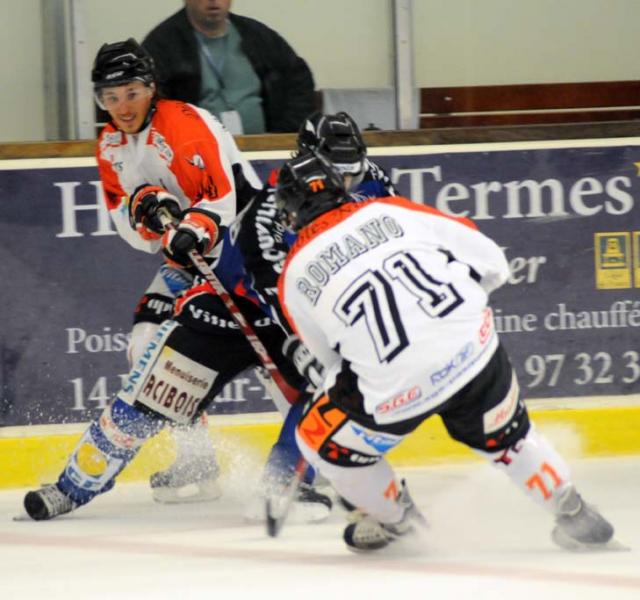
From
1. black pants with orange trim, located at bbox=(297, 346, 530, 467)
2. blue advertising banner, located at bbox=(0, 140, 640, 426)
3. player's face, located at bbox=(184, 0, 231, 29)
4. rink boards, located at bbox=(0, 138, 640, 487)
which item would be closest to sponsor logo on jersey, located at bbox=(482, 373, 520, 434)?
black pants with orange trim, located at bbox=(297, 346, 530, 467)

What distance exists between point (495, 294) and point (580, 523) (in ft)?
6.06

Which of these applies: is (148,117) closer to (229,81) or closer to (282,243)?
(282,243)

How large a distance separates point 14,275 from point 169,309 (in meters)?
0.71

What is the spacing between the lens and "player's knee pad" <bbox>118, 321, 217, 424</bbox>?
4.37m

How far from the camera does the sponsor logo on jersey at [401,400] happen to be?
3.37 metres

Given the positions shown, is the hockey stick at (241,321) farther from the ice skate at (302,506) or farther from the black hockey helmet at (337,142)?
the black hockey helmet at (337,142)

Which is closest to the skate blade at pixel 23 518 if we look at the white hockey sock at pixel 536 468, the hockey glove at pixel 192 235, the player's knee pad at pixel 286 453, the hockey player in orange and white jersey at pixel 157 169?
the hockey player in orange and white jersey at pixel 157 169

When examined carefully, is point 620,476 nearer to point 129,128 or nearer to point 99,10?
point 129,128

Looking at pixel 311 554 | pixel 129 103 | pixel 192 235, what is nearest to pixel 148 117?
pixel 129 103

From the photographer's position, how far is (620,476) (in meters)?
4.91

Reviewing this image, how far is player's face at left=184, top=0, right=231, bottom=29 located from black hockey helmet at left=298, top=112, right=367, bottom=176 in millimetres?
1060

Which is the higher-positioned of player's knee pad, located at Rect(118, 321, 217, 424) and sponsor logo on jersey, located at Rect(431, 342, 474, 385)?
sponsor logo on jersey, located at Rect(431, 342, 474, 385)

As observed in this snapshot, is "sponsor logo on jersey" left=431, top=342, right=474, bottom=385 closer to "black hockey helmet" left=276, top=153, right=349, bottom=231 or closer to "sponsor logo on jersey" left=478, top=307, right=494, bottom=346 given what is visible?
"sponsor logo on jersey" left=478, top=307, right=494, bottom=346

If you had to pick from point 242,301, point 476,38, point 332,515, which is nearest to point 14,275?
point 242,301
